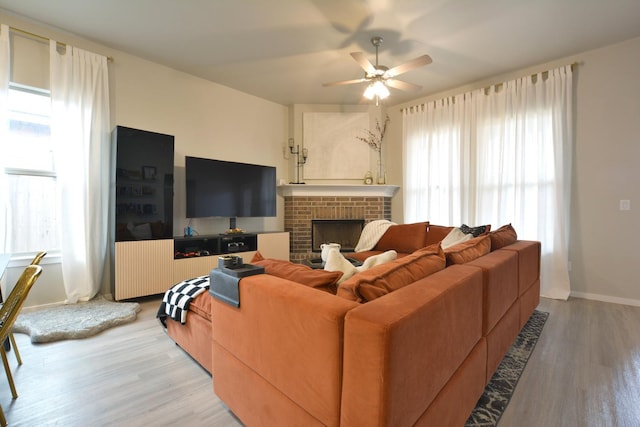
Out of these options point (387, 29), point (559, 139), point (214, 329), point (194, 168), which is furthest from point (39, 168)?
point (559, 139)

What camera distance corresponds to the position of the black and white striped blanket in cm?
197

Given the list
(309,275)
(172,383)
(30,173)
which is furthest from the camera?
(30,173)

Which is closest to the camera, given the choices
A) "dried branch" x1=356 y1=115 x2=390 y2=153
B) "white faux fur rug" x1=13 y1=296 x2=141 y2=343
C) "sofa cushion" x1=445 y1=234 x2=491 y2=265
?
"sofa cushion" x1=445 y1=234 x2=491 y2=265

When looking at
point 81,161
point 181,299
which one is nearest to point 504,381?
point 181,299

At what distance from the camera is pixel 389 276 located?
1.20 metres

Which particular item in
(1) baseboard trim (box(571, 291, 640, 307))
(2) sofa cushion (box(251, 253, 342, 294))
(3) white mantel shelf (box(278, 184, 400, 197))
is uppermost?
(3) white mantel shelf (box(278, 184, 400, 197))

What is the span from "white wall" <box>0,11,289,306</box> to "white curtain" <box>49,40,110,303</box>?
15 cm

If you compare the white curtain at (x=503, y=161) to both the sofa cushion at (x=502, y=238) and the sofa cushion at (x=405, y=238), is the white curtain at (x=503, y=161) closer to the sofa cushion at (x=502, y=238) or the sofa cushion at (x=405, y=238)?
the sofa cushion at (x=405, y=238)

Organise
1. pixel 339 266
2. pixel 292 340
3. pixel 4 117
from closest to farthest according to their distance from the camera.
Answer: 1. pixel 292 340
2. pixel 339 266
3. pixel 4 117

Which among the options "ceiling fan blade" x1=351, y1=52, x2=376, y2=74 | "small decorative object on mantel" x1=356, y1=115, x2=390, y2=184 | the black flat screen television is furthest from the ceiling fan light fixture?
the black flat screen television

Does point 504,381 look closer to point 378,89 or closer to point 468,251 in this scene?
point 468,251

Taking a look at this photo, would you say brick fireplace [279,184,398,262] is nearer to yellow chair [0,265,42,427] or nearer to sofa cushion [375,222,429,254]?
sofa cushion [375,222,429,254]

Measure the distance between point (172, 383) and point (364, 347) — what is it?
149 cm

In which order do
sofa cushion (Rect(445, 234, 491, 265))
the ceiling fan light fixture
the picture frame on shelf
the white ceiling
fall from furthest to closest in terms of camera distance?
the picture frame on shelf → the ceiling fan light fixture → the white ceiling → sofa cushion (Rect(445, 234, 491, 265))
